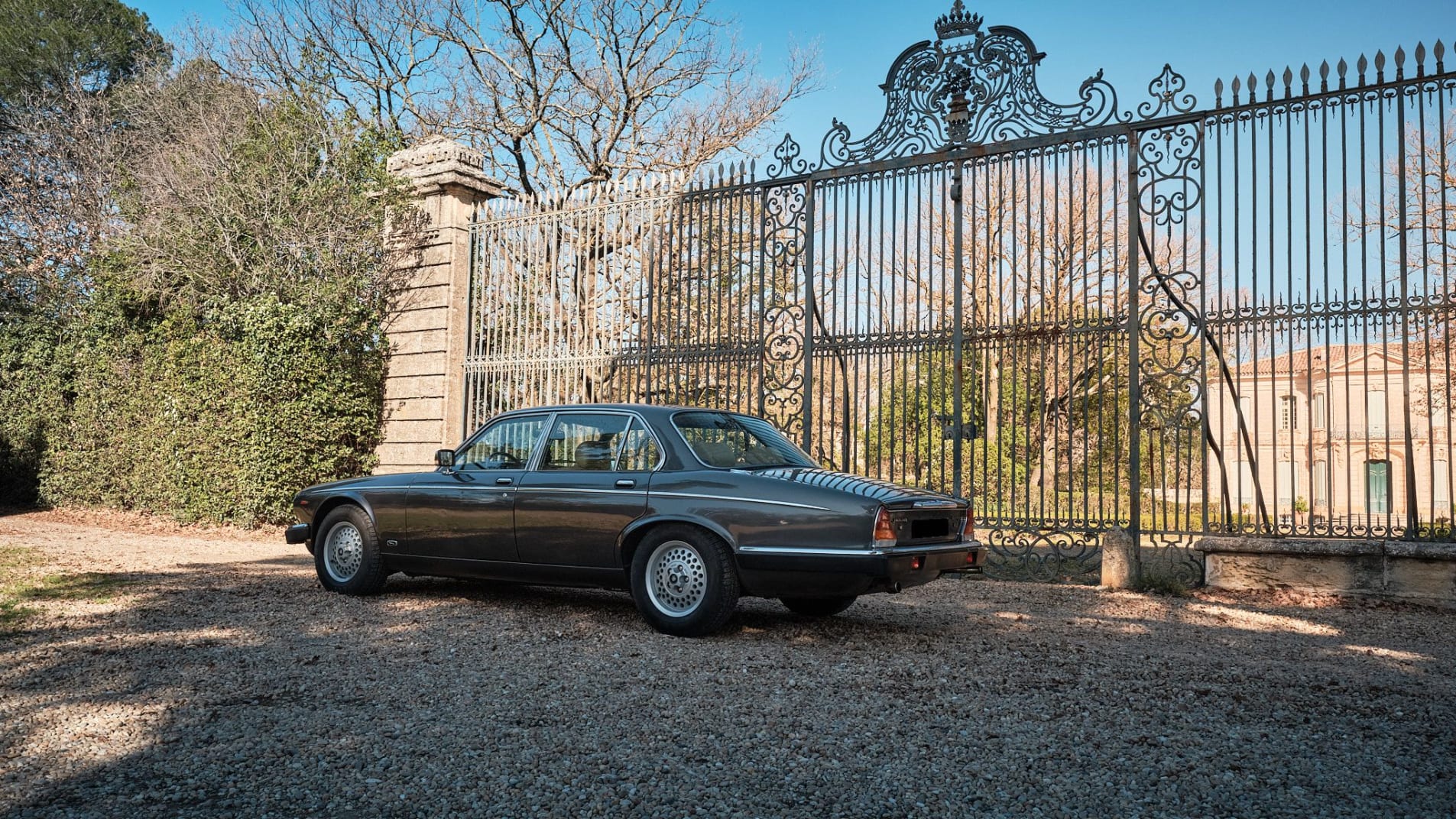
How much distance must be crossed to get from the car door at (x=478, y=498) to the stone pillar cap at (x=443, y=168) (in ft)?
23.6

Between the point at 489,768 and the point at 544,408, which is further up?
the point at 544,408

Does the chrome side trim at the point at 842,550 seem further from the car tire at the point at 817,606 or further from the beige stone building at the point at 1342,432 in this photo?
the beige stone building at the point at 1342,432

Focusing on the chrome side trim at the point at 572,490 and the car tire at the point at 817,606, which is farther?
the car tire at the point at 817,606

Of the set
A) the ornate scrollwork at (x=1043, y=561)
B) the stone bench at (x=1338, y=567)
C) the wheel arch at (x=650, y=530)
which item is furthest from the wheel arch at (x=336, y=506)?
the stone bench at (x=1338, y=567)

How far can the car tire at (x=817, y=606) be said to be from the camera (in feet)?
21.4

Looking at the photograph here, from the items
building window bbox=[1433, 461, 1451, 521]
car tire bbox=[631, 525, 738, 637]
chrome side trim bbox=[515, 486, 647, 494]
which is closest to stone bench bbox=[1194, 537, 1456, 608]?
car tire bbox=[631, 525, 738, 637]

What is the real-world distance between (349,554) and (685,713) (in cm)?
410

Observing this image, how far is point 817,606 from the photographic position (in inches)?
258

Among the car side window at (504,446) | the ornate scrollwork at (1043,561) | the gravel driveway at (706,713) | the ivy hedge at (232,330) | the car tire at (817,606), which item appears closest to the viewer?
the gravel driveway at (706,713)

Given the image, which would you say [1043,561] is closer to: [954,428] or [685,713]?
[954,428]

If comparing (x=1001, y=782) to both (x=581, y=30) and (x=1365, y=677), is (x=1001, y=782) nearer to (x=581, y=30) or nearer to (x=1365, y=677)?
(x=1365, y=677)

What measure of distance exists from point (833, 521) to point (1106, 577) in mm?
4436

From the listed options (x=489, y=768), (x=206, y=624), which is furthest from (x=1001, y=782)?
(x=206, y=624)

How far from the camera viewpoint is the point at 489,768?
11.1 feet
